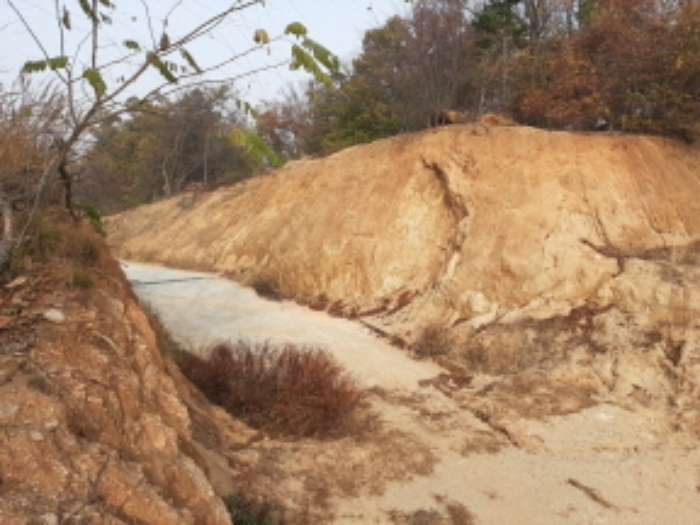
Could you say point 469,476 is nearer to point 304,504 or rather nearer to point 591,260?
point 304,504

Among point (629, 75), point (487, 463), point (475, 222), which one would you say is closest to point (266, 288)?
point (475, 222)

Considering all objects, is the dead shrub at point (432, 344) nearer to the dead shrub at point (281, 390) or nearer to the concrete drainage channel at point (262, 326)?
the concrete drainage channel at point (262, 326)

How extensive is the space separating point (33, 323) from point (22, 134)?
204 centimetres

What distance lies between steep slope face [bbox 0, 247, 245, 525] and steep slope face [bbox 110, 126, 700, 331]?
6.41 meters

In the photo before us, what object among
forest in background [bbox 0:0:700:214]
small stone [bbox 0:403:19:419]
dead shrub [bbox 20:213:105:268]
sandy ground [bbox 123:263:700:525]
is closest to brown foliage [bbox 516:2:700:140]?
forest in background [bbox 0:0:700:214]

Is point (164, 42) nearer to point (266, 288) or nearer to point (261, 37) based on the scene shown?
point (261, 37)

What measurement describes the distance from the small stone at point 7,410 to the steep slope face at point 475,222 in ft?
25.0

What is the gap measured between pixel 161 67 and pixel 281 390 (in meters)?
5.11

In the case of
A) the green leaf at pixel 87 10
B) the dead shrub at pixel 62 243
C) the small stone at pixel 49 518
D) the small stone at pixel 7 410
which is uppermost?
the green leaf at pixel 87 10

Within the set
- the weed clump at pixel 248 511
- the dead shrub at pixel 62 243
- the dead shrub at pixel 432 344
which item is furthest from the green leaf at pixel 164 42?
the dead shrub at pixel 432 344

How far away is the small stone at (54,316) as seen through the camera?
A: 14.3ft

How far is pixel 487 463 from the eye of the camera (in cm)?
743

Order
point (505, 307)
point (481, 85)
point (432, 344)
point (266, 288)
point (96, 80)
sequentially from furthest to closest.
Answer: point (481, 85) < point (266, 288) < point (505, 307) < point (432, 344) < point (96, 80)

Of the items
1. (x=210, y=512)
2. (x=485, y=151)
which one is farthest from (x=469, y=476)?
(x=485, y=151)
